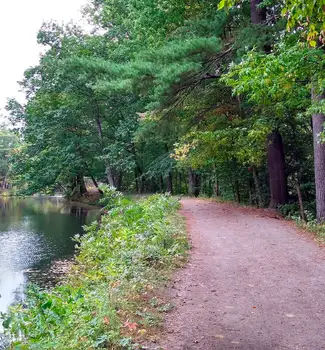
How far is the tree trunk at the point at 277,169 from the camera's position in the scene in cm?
1373

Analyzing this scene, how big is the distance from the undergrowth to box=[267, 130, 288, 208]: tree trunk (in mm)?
6888

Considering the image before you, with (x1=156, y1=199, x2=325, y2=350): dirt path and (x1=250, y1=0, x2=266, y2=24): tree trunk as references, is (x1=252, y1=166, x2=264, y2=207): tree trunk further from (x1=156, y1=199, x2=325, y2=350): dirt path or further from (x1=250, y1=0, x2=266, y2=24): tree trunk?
(x1=156, y1=199, x2=325, y2=350): dirt path

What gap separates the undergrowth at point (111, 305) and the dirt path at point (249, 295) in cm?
32

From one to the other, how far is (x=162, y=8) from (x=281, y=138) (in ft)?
20.8

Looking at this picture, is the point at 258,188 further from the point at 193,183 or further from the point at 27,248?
the point at 193,183

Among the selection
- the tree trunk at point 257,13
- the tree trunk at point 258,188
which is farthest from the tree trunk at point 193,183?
the tree trunk at point 257,13

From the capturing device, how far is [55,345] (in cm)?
346

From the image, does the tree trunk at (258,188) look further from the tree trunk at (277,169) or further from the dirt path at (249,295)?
the dirt path at (249,295)

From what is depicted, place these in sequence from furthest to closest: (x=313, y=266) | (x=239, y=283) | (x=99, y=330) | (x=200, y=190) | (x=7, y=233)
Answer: (x=200, y=190)
(x=7, y=233)
(x=313, y=266)
(x=239, y=283)
(x=99, y=330)

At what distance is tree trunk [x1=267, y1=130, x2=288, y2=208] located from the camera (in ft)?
45.1

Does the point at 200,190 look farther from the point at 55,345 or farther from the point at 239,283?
the point at 55,345

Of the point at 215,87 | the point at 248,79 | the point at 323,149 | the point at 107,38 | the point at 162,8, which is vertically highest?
the point at 107,38

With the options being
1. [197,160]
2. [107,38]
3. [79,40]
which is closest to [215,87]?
[197,160]

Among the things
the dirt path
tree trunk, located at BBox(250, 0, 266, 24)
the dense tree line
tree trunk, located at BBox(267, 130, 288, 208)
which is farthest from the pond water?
tree trunk, located at BBox(250, 0, 266, 24)
